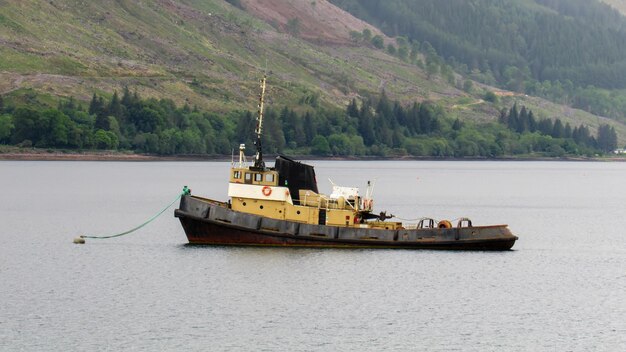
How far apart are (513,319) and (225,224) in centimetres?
2982

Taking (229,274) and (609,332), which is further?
(229,274)

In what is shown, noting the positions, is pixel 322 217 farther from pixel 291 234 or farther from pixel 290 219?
pixel 291 234

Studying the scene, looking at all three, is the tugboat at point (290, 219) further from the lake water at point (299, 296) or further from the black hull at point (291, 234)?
the lake water at point (299, 296)

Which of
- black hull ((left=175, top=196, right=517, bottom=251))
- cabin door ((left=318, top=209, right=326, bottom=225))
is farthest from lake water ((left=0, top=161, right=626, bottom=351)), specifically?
cabin door ((left=318, top=209, right=326, bottom=225))

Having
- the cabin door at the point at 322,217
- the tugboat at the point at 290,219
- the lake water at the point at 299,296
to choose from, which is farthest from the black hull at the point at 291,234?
the cabin door at the point at 322,217

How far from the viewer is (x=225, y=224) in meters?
98.2

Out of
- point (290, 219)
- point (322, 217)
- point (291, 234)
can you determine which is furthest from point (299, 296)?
point (322, 217)

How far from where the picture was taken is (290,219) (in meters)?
99.2

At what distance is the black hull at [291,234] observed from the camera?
9806 centimetres

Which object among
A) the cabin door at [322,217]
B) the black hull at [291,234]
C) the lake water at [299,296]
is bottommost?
the lake water at [299,296]

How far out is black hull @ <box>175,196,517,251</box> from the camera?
98062mm

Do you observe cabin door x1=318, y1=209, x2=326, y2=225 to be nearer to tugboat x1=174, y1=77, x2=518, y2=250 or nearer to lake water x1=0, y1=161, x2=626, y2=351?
tugboat x1=174, y1=77, x2=518, y2=250

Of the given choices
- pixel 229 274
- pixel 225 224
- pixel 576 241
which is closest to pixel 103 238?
pixel 225 224

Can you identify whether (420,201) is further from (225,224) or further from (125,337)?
(125,337)
